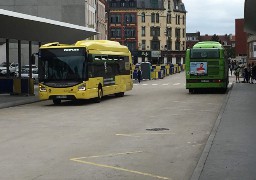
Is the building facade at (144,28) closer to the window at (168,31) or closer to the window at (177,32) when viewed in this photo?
the window at (168,31)

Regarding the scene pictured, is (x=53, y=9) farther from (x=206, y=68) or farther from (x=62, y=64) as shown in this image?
(x=62, y=64)

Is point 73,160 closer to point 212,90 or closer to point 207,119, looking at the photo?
point 207,119

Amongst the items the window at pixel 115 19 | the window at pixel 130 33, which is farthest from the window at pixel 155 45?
the window at pixel 115 19

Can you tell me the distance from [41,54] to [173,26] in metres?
108

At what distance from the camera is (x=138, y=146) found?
1270 centimetres

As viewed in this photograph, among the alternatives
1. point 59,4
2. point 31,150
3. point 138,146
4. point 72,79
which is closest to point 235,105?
point 72,79

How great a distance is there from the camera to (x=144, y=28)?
129 m

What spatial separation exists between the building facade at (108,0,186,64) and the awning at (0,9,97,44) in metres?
84.9

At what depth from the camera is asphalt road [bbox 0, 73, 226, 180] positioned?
382 inches

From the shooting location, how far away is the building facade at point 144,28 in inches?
5027

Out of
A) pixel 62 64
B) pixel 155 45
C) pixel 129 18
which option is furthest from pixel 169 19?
pixel 62 64

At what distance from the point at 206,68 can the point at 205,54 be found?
1.00 metres

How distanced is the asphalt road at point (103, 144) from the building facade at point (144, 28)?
10626cm

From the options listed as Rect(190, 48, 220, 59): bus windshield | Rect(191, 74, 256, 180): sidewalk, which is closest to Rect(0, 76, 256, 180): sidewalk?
Rect(191, 74, 256, 180): sidewalk
